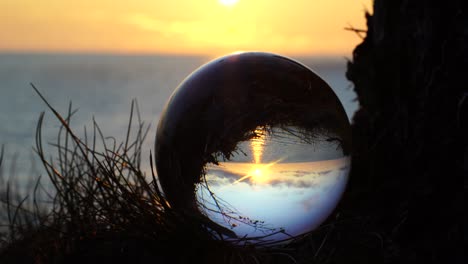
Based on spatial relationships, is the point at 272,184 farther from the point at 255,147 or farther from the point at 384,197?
the point at 384,197

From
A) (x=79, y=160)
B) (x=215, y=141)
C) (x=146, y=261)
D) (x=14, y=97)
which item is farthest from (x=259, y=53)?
(x=14, y=97)

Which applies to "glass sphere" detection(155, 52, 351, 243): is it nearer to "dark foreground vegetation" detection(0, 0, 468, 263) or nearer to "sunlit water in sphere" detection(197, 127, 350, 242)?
"sunlit water in sphere" detection(197, 127, 350, 242)

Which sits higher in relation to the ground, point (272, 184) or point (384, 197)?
point (272, 184)

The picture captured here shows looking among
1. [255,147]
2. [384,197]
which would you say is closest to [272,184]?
[255,147]

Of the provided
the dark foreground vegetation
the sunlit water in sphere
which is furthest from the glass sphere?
the dark foreground vegetation

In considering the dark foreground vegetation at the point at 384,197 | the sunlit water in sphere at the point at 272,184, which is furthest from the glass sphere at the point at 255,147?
the dark foreground vegetation at the point at 384,197

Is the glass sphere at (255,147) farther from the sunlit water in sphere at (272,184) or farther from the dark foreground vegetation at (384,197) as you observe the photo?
the dark foreground vegetation at (384,197)
